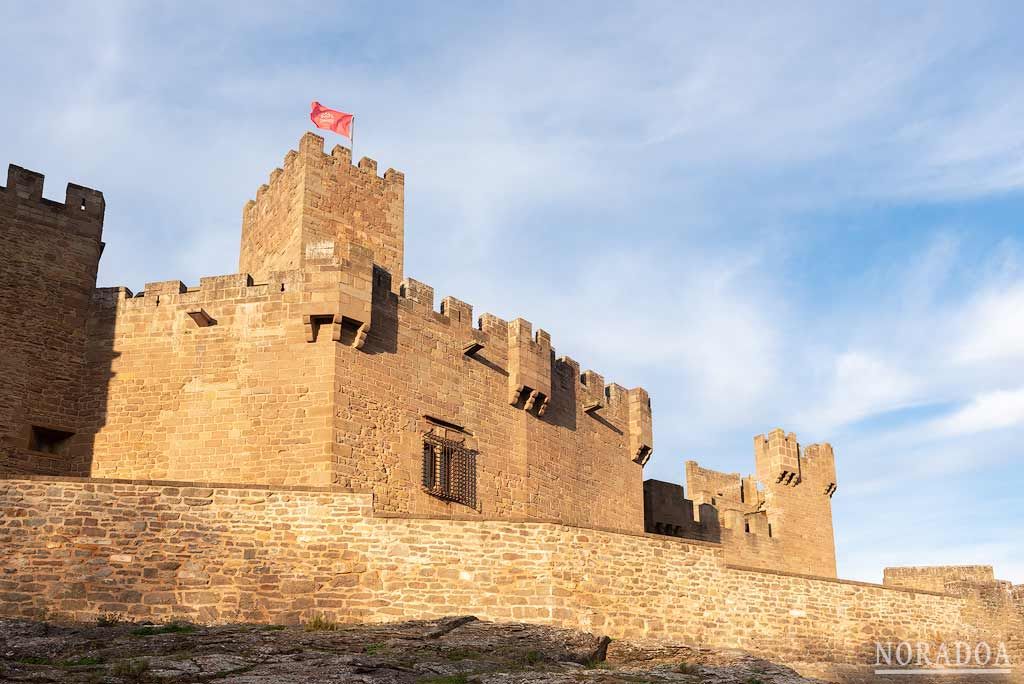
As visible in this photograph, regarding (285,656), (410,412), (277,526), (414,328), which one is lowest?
(285,656)

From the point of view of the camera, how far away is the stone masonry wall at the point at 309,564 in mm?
16141

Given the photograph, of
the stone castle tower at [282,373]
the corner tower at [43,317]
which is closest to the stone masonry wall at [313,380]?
the stone castle tower at [282,373]

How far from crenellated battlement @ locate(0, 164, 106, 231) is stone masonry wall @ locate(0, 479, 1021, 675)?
7975mm

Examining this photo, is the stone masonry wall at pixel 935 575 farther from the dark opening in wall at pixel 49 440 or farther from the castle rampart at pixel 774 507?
the dark opening in wall at pixel 49 440

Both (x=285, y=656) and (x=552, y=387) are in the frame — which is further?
(x=552, y=387)

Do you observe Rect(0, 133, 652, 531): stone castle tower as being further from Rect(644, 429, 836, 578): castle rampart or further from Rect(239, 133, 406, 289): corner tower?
Rect(644, 429, 836, 578): castle rampart

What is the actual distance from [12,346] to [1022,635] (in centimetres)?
2142

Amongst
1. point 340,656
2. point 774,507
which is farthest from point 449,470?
point 774,507

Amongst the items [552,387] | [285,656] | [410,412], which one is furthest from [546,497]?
[285,656]

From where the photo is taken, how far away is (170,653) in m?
14.4

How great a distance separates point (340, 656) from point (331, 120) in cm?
1569

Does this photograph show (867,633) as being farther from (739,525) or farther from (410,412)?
(739,525)

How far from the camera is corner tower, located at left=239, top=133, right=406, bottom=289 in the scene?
1000 inches

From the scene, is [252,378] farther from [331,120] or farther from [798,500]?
[798,500]
